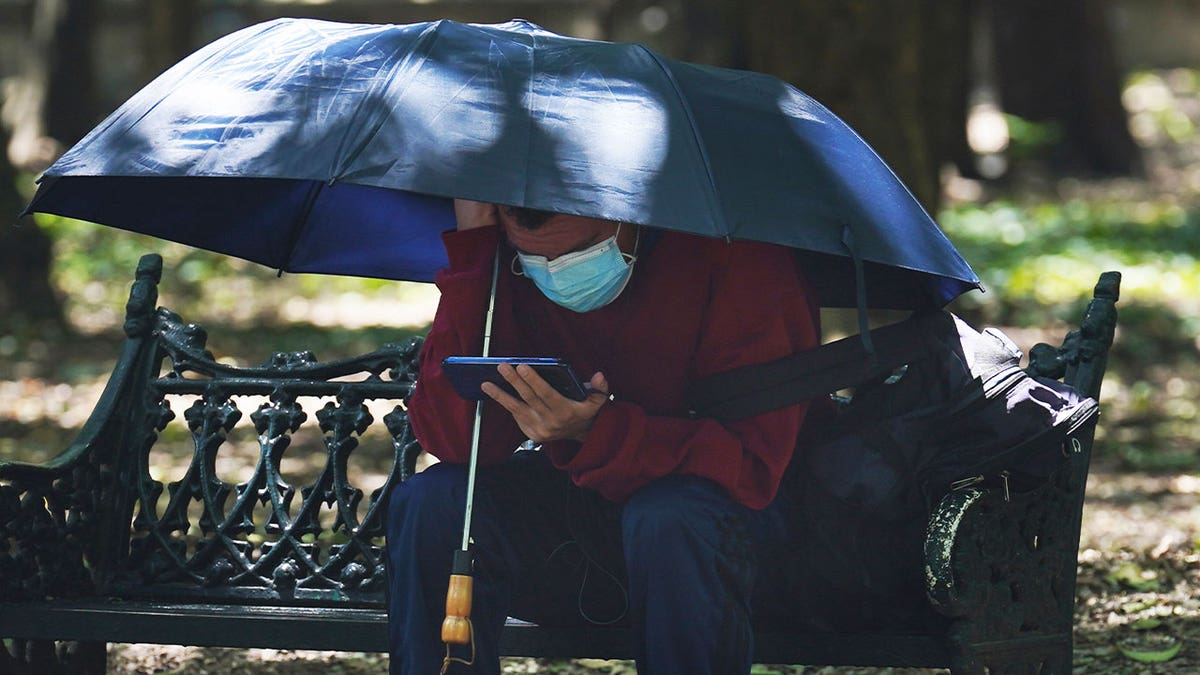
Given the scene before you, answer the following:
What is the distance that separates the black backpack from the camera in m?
3.33

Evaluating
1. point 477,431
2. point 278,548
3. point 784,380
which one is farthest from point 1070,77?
point 477,431

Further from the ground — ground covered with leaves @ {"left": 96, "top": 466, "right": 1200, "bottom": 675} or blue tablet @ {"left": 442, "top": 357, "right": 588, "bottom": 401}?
blue tablet @ {"left": 442, "top": 357, "right": 588, "bottom": 401}

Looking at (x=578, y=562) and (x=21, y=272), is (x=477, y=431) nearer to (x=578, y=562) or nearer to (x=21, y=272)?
(x=578, y=562)

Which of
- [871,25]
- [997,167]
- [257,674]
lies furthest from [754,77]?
[997,167]

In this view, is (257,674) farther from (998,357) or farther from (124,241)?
(124,241)

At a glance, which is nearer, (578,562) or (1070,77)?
(578,562)

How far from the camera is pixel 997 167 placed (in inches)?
738

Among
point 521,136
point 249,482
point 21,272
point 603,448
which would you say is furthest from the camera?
point 21,272

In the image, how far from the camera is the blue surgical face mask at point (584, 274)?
3346mm

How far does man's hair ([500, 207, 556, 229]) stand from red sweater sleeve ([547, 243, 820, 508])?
36 cm

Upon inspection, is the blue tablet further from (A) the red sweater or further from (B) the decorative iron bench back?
(B) the decorative iron bench back

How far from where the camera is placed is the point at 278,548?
407cm

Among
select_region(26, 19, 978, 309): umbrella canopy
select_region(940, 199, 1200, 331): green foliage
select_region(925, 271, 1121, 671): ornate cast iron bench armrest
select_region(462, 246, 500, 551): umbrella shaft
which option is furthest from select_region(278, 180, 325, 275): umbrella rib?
select_region(940, 199, 1200, 331): green foliage

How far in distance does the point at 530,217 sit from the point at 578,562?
2.43ft
